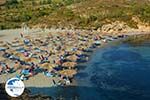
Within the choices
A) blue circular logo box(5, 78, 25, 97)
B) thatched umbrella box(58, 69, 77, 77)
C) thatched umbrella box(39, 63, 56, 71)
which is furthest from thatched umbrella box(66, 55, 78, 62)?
blue circular logo box(5, 78, 25, 97)

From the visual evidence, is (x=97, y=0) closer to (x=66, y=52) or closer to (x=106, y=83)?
(x=66, y=52)

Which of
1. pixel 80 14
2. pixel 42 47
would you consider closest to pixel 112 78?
pixel 42 47

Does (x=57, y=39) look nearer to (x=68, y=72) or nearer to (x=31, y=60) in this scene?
(x=31, y=60)

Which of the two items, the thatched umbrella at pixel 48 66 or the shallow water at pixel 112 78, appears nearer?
the shallow water at pixel 112 78

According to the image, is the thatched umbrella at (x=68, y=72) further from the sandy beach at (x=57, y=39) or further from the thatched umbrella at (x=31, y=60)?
the thatched umbrella at (x=31, y=60)

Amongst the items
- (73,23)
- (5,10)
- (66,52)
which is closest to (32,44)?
(66,52)

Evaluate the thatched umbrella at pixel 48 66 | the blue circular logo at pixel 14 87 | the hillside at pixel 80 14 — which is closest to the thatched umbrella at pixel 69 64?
the thatched umbrella at pixel 48 66
